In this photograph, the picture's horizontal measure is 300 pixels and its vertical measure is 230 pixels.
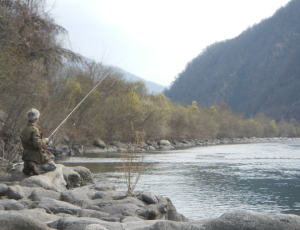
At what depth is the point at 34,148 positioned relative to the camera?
798cm

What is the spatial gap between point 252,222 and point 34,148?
5502 millimetres

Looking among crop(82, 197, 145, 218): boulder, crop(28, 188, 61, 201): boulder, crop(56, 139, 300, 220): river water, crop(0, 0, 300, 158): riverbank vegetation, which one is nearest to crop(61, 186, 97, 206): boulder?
crop(28, 188, 61, 201): boulder

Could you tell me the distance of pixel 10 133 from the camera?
15.6 meters

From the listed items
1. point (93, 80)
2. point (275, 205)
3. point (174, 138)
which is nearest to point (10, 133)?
point (275, 205)

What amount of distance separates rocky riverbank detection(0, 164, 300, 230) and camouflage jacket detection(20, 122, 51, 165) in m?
0.45

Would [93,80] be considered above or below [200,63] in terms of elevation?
below

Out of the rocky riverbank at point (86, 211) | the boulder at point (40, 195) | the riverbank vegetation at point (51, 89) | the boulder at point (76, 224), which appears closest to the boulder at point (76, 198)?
the rocky riverbank at point (86, 211)

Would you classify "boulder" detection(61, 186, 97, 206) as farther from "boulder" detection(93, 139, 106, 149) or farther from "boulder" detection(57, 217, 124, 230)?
"boulder" detection(93, 139, 106, 149)

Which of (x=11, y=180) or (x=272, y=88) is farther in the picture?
(x=272, y=88)

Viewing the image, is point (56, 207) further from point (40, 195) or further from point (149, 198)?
point (149, 198)

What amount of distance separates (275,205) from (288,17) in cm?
17706

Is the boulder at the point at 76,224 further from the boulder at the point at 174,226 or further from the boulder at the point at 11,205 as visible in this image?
the boulder at the point at 11,205

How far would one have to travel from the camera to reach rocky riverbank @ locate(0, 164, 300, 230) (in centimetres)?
402

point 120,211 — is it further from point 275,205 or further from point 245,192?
point 245,192
